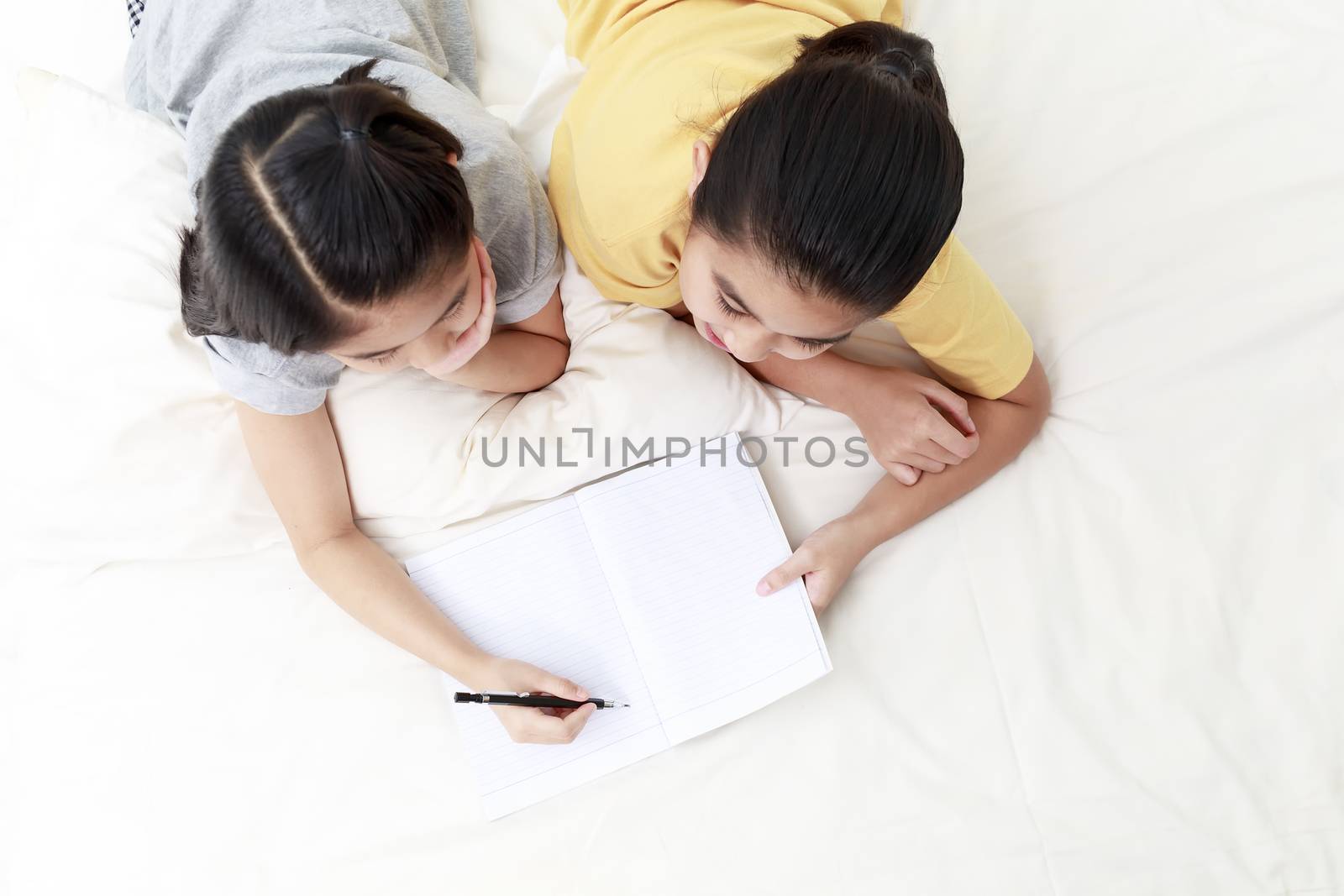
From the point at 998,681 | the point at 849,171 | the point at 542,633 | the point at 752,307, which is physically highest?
the point at 849,171

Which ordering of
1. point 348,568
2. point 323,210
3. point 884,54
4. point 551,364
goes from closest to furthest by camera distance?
1. point 323,210
2. point 884,54
3. point 348,568
4. point 551,364

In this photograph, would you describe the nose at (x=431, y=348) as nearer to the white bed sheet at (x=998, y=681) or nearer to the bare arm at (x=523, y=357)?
the bare arm at (x=523, y=357)

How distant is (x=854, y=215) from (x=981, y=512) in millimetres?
421

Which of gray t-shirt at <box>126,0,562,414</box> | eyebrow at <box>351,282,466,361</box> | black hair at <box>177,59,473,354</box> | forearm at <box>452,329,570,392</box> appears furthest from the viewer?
forearm at <box>452,329,570,392</box>

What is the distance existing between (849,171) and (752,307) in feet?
0.45

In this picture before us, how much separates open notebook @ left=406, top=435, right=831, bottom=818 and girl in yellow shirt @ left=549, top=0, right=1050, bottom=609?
57 mm

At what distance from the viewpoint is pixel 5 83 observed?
1.05 metres

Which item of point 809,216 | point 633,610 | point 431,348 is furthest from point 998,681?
point 431,348

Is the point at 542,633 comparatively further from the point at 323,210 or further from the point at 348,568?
the point at 323,210

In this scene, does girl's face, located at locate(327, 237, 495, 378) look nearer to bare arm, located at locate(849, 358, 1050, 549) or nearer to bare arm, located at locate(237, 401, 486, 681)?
bare arm, located at locate(237, 401, 486, 681)

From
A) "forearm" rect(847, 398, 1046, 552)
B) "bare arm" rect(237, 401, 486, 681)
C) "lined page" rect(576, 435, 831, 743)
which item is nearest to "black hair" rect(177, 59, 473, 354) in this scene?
"bare arm" rect(237, 401, 486, 681)

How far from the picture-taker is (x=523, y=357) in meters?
0.92

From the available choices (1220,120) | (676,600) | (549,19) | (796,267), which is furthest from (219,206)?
(1220,120)

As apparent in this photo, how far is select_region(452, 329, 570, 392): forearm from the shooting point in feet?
2.89
